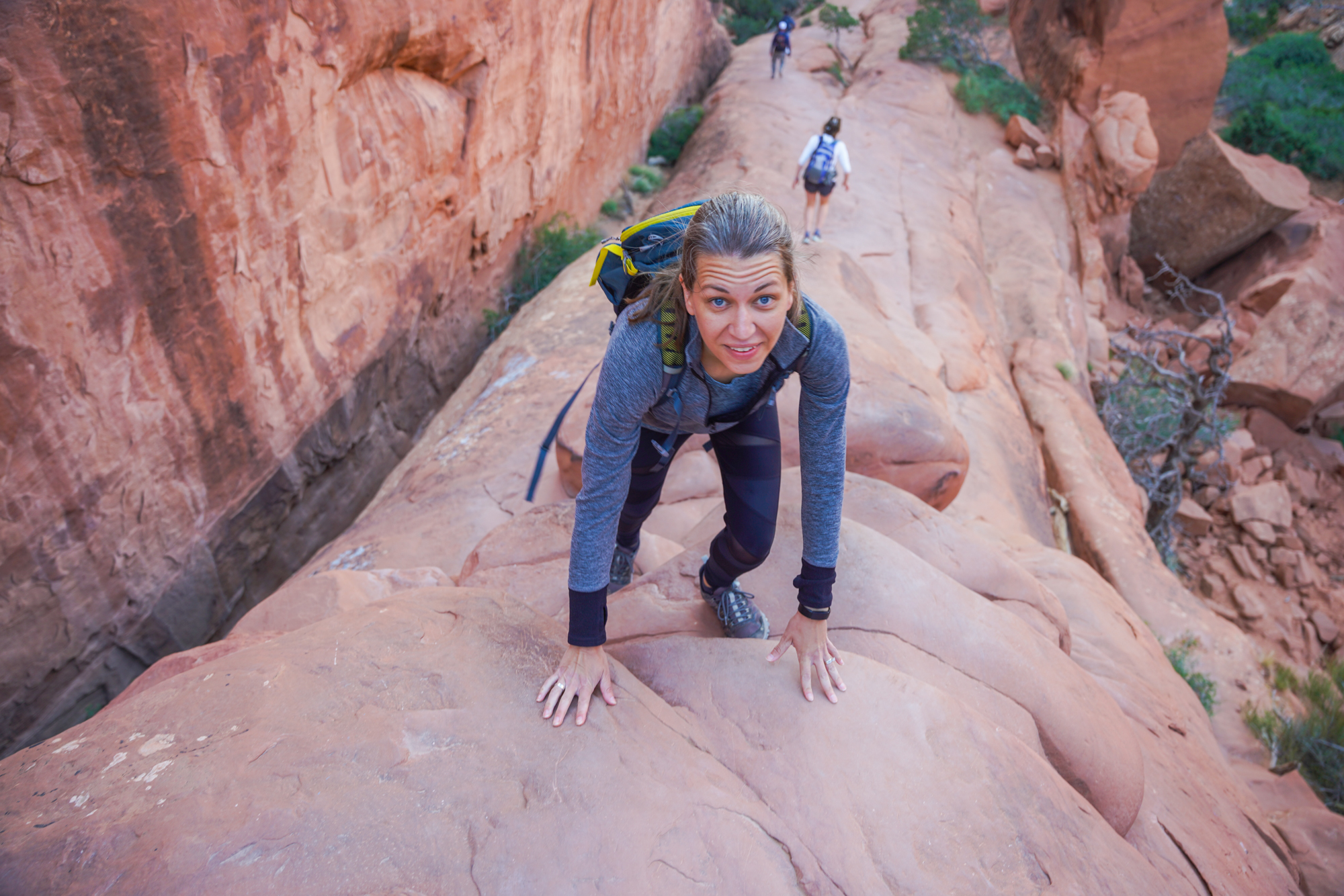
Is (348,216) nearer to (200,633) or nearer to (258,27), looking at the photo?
(258,27)

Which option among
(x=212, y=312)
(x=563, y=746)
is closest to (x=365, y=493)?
(x=212, y=312)

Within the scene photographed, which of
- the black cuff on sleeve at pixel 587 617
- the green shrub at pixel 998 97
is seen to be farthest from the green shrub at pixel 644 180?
the black cuff on sleeve at pixel 587 617

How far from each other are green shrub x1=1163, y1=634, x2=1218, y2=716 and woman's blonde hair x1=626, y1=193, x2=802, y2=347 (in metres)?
4.30

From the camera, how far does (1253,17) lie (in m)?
16.1

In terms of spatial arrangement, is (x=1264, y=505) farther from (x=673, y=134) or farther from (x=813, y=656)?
(x=673, y=134)

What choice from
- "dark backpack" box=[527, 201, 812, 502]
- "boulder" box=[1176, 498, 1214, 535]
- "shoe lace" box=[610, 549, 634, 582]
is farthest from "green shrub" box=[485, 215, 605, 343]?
"boulder" box=[1176, 498, 1214, 535]

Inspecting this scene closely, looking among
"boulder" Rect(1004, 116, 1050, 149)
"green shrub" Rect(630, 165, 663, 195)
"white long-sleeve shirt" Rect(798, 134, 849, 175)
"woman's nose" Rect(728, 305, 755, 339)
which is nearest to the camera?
"woman's nose" Rect(728, 305, 755, 339)

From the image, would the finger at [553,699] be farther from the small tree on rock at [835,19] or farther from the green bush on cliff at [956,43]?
the small tree on rock at [835,19]

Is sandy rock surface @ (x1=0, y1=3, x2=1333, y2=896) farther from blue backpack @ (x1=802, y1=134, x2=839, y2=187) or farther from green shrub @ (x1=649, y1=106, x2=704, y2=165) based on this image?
green shrub @ (x1=649, y1=106, x2=704, y2=165)

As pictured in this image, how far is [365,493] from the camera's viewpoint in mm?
5410

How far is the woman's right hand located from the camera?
1665 mm

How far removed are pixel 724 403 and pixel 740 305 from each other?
1.16ft

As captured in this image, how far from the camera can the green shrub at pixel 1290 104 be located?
1260 centimetres

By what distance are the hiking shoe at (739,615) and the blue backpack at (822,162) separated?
19.2 feet
